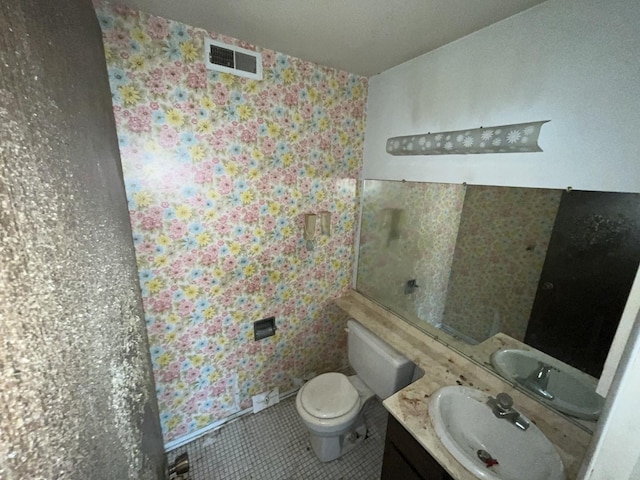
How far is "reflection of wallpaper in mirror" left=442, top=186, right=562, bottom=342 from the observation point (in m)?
1.11

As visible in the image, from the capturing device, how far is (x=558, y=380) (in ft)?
3.62

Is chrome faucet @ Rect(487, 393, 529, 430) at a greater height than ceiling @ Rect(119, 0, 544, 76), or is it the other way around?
ceiling @ Rect(119, 0, 544, 76)

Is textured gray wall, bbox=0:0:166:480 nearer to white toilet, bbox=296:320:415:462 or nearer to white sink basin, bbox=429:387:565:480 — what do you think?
white sink basin, bbox=429:387:565:480

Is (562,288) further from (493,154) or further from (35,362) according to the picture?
(35,362)

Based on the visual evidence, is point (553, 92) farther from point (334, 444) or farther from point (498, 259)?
point (334, 444)

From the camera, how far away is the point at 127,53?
1088mm

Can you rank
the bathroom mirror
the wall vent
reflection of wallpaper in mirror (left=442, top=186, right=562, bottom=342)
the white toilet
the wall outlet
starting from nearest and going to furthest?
the bathroom mirror → reflection of wallpaper in mirror (left=442, top=186, right=562, bottom=342) → the wall vent → the white toilet → the wall outlet

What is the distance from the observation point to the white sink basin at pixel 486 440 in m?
0.85

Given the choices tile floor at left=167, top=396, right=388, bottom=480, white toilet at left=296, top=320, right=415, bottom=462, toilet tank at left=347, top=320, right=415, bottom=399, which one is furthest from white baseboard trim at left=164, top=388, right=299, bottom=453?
toilet tank at left=347, top=320, right=415, bottom=399

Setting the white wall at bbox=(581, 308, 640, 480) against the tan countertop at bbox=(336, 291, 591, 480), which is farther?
the tan countertop at bbox=(336, 291, 591, 480)

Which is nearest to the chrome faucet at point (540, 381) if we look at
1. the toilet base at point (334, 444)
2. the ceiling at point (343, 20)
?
the toilet base at point (334, 444)

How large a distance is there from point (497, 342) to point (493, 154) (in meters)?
0.94

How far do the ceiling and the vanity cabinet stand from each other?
172 cm

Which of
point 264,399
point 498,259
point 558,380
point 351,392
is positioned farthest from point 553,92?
point 264,399
